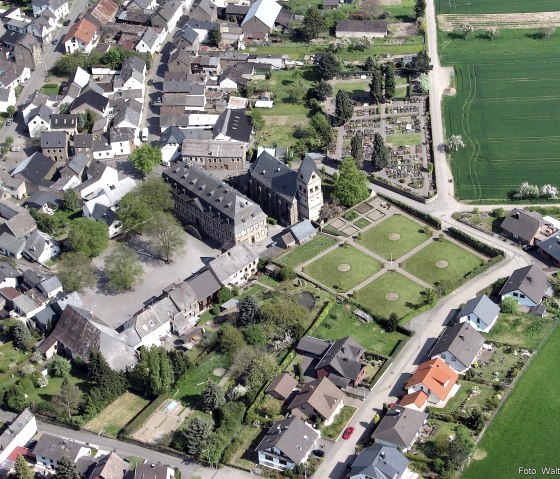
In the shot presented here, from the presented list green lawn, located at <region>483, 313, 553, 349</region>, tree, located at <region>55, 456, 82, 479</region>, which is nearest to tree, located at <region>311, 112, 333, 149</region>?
green lawn, located at <region>483, 313, 553, 349</region>

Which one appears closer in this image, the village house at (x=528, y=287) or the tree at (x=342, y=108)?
the village house at (x=528, y=287)

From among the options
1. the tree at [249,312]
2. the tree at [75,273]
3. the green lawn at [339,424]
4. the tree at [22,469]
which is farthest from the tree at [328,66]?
the tree at [22,469]

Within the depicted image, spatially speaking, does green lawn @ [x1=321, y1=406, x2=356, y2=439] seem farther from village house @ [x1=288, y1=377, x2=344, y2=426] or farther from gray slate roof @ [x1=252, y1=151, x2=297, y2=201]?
gray slate roof @ [x1=252, y1=151, x2=297, y2=201]

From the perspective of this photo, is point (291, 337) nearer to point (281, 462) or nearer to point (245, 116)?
point (281, 462)

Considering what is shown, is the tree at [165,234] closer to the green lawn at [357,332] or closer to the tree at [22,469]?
the green lawn at [357,332]

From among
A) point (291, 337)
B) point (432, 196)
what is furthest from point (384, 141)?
point (291, 337)

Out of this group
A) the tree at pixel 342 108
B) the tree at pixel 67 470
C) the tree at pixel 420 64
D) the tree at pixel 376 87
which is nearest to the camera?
the tree at pixel 67 470

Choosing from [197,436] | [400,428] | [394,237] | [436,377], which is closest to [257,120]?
[394,237]
